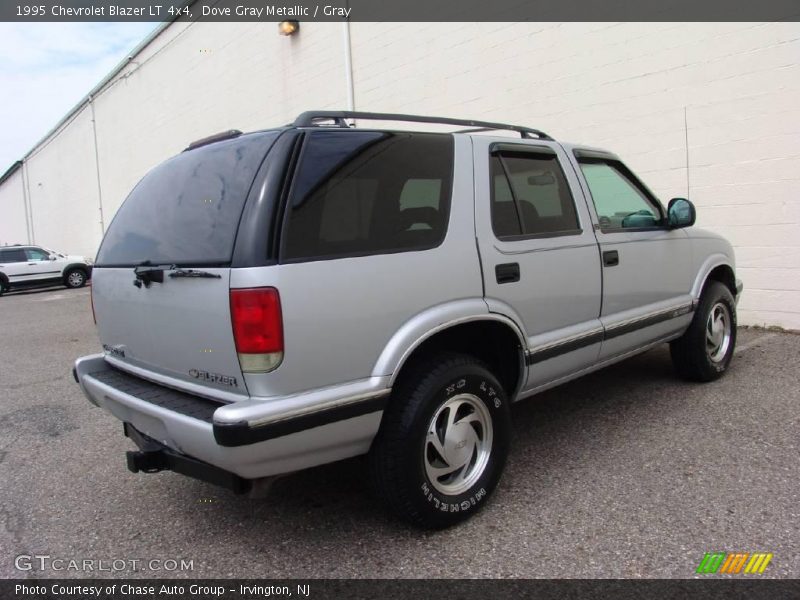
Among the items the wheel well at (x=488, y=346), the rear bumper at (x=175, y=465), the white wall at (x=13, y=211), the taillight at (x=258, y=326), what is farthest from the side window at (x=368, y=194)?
the white wall at (x=13, y=211)

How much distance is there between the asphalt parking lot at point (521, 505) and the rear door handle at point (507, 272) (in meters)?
1.10

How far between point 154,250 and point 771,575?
9.62ft

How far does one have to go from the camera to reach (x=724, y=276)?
5.00 metres

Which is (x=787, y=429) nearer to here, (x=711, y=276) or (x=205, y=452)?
(x=711, y=276)

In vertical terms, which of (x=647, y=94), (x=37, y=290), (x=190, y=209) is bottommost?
(x=37, y=290)

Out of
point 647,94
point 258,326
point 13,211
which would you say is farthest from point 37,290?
point 13,211

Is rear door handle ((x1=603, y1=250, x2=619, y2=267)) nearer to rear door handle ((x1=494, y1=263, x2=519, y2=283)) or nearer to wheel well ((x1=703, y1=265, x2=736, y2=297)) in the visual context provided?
rear door handle ((x1=494, y1=263, x2=519, y2=283))

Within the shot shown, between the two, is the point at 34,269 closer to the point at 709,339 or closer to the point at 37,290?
the point at 37,290

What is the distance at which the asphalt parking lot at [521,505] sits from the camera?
2604 mm

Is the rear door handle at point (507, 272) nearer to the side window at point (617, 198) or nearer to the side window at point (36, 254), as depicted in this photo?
the side window at point (617, 198)

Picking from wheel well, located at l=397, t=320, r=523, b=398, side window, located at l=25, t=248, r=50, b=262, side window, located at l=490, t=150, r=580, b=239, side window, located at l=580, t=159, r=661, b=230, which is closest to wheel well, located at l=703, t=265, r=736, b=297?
side window, located at l=580, t=159, r=661, b=230

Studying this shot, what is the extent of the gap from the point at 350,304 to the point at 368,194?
524 mm
